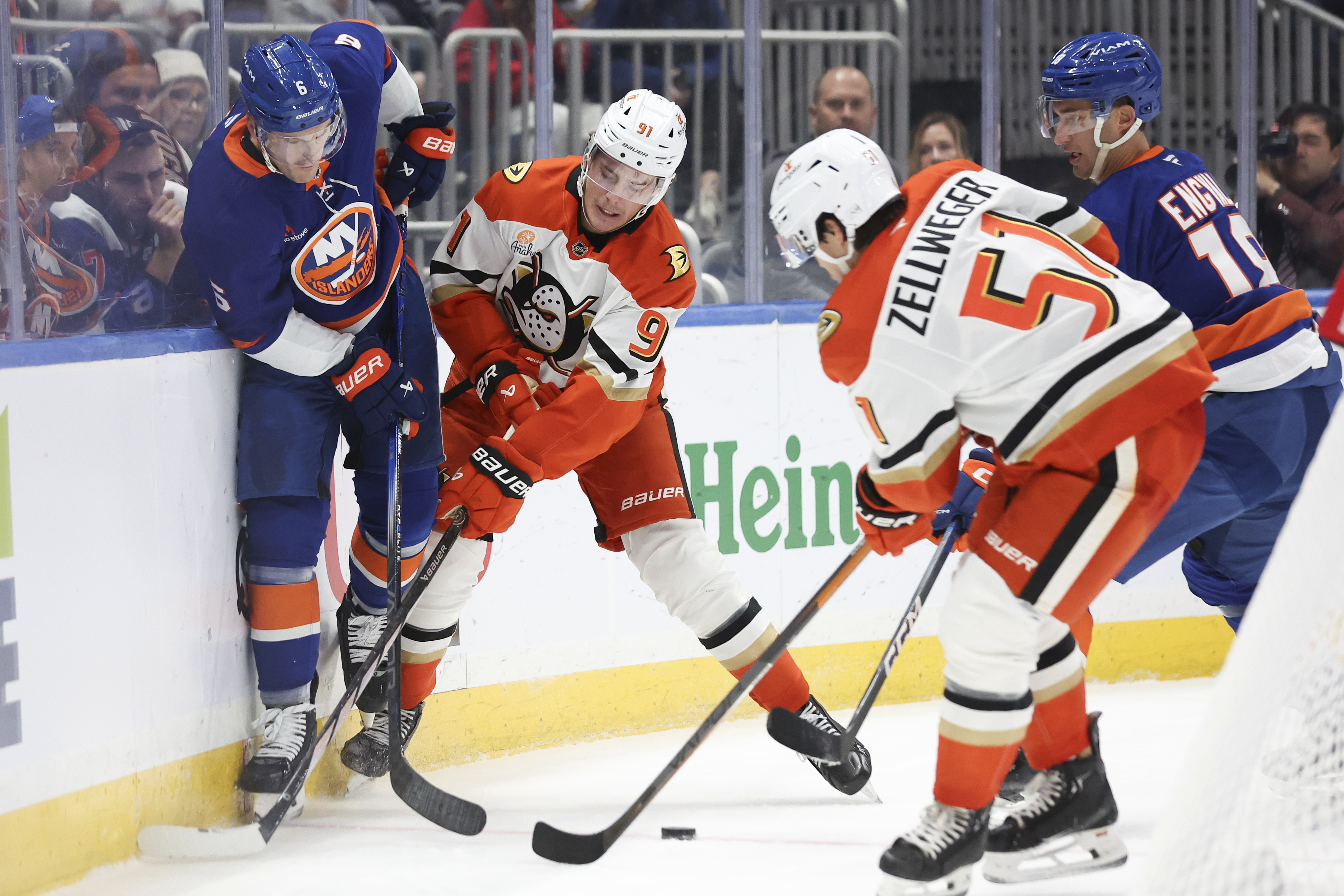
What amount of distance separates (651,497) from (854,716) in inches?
22.9

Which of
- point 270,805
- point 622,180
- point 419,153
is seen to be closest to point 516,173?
point 419,153

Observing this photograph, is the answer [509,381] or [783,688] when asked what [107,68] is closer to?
[509,381]

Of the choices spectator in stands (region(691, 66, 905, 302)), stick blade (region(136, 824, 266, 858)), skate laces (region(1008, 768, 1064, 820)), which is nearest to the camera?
skate laces (region(1008, 768, 1064, 820))

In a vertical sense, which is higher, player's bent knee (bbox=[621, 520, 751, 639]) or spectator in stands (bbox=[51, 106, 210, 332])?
spectator in stands (bbox=[51, 106, 210, 332])

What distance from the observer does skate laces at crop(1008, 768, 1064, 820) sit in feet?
7.40

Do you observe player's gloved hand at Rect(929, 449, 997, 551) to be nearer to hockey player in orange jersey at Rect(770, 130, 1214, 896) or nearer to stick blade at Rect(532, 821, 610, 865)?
hockey player in orange jersey at Rect(770, 130, 1214, 896)

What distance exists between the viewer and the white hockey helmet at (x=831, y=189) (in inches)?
81.2

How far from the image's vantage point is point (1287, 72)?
14.0 feet

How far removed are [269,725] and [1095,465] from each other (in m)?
1.53

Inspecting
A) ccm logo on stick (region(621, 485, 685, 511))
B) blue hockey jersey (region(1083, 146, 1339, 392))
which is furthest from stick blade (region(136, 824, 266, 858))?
blue hockey jersey (region(1083, 146, 1339, 392))

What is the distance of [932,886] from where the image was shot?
83.0 inches

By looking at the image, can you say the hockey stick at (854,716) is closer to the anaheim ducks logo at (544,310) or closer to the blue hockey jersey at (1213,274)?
the blue hockey jersey at (1213,274)

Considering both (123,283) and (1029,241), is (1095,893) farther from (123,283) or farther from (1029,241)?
(123,283)

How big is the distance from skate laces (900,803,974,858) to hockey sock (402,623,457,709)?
3.48 feet
